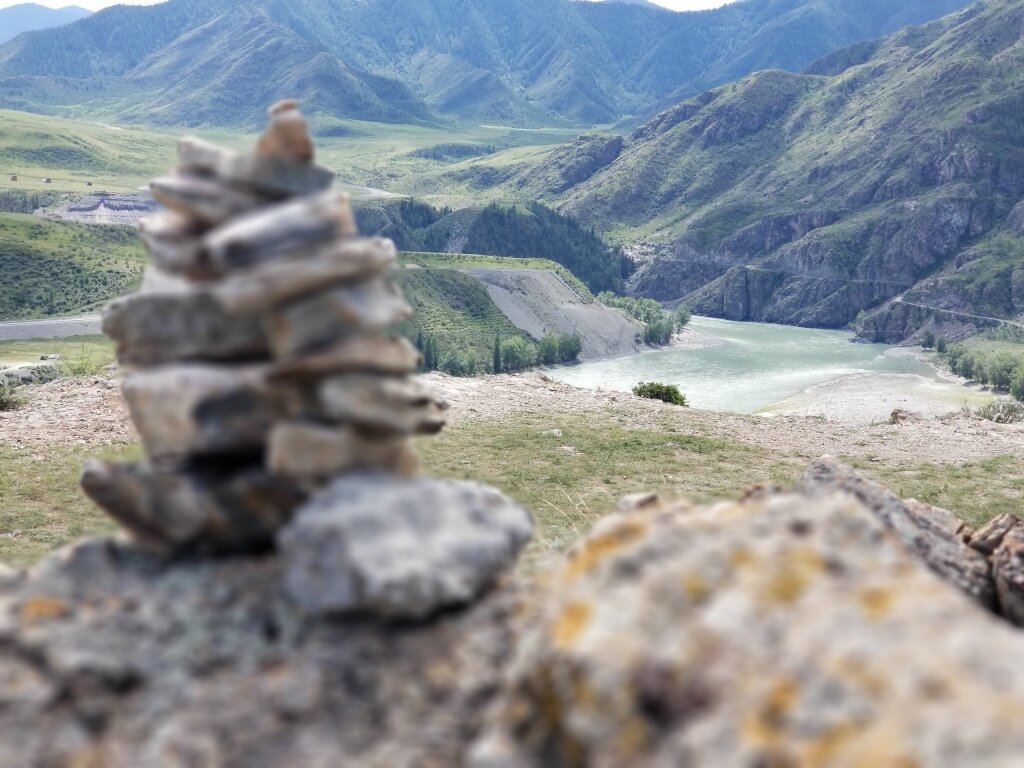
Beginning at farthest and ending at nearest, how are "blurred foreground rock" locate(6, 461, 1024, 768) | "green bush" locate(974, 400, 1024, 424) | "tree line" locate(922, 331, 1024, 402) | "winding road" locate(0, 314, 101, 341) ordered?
"tree line" locate(922, 331, 1024, 402)
"winding road" locate(0, 314, 101, 341)
"green bush" locate(974, 400, 1024, 424)
"blurred foreground rock" locate(6, 461, 1024, 768)

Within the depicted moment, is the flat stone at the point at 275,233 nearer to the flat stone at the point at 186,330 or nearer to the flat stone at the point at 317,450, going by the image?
the flat stone at the point at 186,330

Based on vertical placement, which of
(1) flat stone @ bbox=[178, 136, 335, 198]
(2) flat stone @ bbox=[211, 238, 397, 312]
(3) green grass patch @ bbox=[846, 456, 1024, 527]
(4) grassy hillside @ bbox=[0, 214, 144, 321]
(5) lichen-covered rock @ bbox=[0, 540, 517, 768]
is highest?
(1) flat stone @ bbox=[178, 136, 335, 198]

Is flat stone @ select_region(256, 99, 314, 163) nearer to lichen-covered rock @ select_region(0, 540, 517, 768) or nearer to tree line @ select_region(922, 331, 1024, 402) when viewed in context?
lichen-covered rock @ select_region(0, 540, 517, 768)

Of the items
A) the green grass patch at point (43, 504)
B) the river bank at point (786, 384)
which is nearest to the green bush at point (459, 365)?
the river bank at point (786, 384)

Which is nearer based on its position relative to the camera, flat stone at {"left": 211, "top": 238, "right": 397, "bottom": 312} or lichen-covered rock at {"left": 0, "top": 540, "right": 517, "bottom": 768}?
lichen-covered rock at {"left": 0, "top": 540, "right": 517, "bottom": 768}

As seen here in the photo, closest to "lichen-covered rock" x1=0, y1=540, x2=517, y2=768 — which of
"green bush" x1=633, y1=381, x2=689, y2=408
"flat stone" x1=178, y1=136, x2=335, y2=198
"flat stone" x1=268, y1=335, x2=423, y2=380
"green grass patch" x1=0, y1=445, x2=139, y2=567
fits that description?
"flat stone" x1=268, y1=335, x2=423, y2=380

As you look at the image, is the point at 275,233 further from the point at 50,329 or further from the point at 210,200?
the point at 50,329

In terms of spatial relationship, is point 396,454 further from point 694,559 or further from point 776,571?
point 776,571
